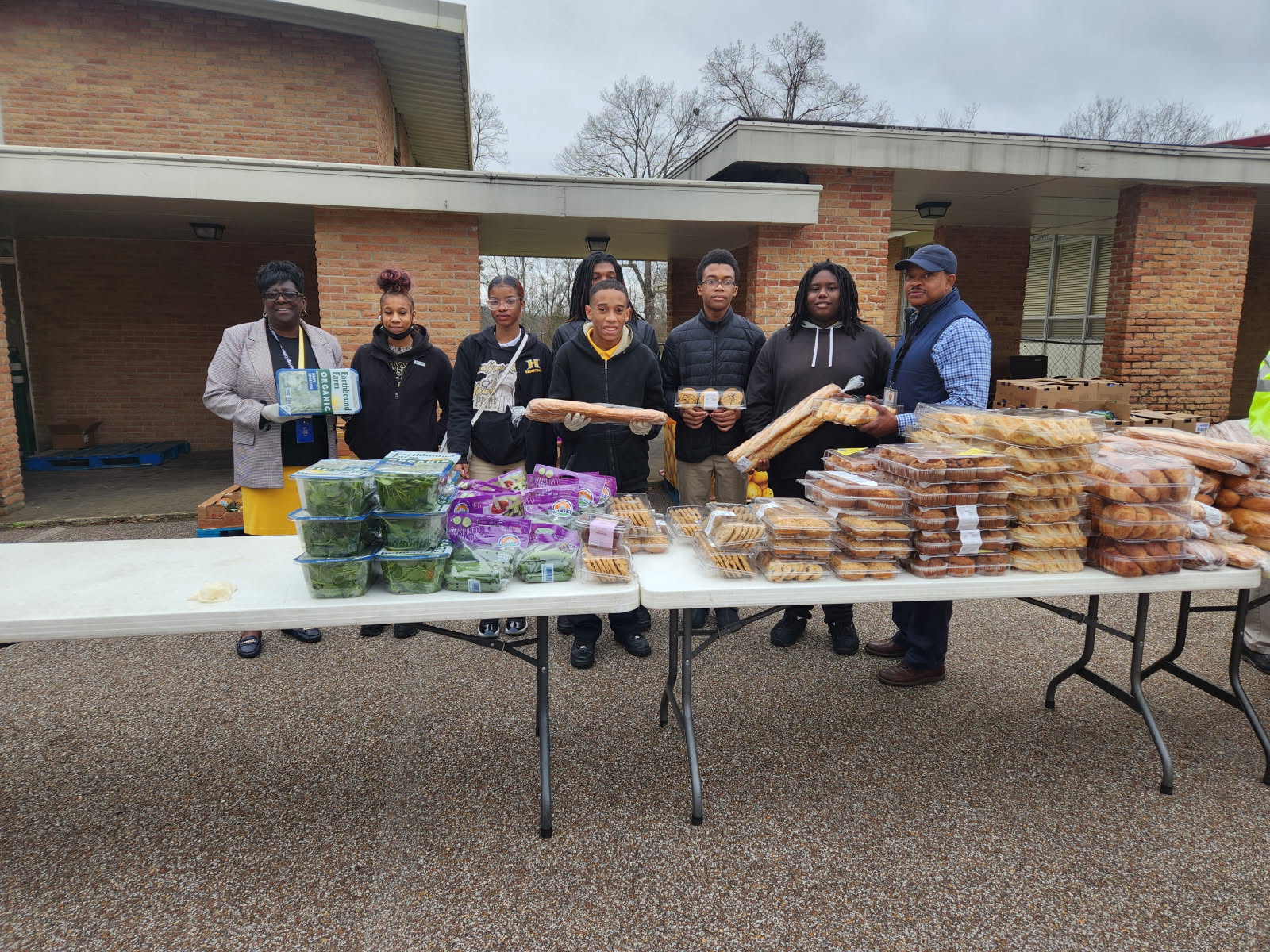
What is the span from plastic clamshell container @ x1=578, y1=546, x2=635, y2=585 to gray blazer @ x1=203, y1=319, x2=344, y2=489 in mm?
2279

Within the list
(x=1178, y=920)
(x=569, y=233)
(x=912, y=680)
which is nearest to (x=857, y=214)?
(x=569, y=233)

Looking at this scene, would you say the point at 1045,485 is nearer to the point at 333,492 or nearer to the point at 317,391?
the point at 333,492

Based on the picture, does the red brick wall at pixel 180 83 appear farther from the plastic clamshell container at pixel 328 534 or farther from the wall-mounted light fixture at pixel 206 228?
the plastic clamshell container at pixel 328 534

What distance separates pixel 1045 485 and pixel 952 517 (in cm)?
36

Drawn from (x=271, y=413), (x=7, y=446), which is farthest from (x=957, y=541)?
(x=7, y=446)

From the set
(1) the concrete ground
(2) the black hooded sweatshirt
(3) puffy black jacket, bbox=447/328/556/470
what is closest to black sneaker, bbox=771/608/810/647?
(1) the concrete ground

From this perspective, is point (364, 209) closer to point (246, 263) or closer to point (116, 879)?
point (246, 263)

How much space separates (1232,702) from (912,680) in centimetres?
128

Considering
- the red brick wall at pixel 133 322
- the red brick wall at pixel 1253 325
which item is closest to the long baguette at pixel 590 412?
the red brick wall at pixel 133 322

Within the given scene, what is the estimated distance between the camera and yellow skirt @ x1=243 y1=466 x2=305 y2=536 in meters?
3.95

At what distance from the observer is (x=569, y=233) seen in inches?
345

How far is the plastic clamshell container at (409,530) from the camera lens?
2.26 meters

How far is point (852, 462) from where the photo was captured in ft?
9.36

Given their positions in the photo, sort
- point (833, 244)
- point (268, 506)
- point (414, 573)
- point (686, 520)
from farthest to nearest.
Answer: point (833, 244) < point (268, 506) < point (686, 520) < point (414, 573)
